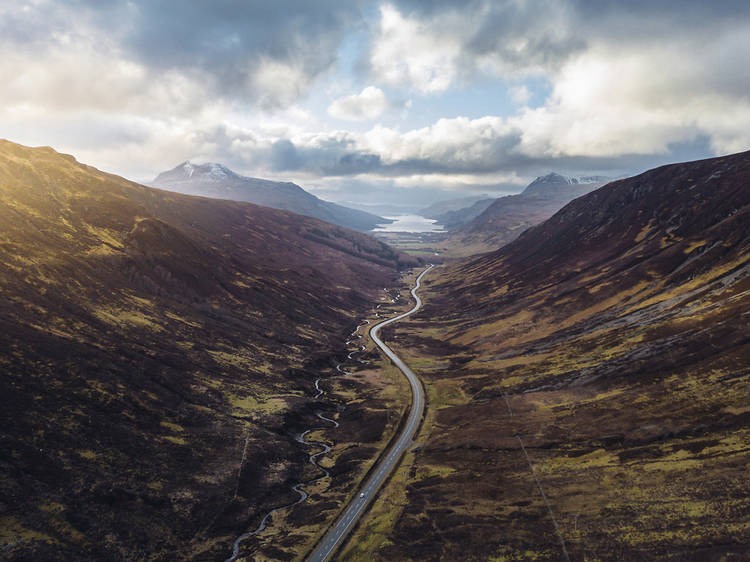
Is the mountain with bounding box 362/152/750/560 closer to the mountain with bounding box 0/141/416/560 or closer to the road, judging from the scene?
the road

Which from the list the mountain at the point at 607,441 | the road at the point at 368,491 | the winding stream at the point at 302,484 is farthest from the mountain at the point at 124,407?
the mountain at the point at 607,441

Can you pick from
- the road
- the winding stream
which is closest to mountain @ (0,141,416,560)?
the winding stream

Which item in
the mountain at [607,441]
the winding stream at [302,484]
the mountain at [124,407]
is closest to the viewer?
the mountain at [607,441]

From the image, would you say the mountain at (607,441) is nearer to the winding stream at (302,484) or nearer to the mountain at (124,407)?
the winding stream at (302,484)

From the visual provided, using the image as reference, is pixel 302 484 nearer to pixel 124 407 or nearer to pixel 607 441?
pixel 124 407

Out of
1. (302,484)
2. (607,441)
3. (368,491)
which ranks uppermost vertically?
(607,441)

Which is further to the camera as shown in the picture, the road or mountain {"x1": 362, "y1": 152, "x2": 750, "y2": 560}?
the road

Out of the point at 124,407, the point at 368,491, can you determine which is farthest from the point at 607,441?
the point at 124,407

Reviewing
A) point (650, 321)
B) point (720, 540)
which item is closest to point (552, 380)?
point (650, 321)

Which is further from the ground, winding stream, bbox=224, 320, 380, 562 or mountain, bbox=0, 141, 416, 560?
mountain, bbox=0, 141, 416, 560

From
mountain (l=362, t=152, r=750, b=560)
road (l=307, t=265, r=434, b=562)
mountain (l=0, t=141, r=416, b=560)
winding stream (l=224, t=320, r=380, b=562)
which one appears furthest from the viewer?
winding stream (l=224, t=320, r=380, b=562)

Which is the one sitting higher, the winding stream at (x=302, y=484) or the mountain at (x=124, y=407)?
the mountain at (x=124, y=407)

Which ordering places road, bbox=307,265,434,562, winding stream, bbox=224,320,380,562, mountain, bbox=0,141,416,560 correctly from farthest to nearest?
winding stream, bbox=224,320,380,562
road, bbox=307,265,434,562
mountain, bbox=0,141,416,560
